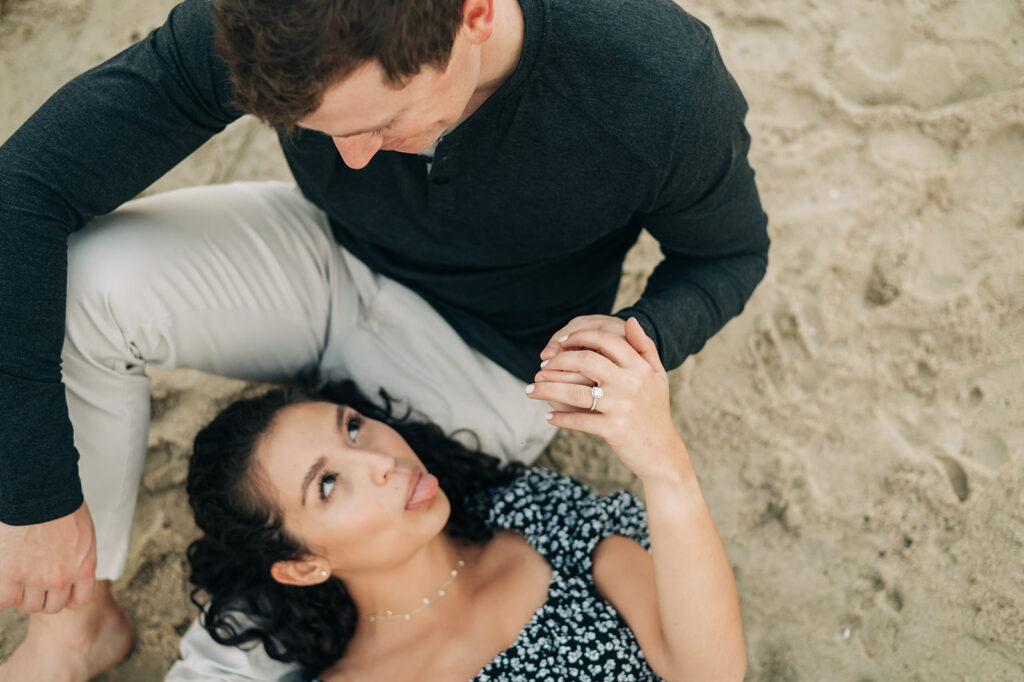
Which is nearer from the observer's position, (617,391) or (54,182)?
(617,391)

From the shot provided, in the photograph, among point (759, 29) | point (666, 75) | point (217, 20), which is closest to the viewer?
point (217, 20)

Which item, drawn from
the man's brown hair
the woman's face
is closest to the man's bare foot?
the woman's face

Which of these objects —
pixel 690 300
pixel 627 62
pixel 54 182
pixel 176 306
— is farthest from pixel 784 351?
pixel 54 182

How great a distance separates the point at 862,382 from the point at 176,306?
2019 millimetres

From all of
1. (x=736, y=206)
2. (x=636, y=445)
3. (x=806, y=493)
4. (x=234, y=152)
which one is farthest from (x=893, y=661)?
(x=234, y=152)

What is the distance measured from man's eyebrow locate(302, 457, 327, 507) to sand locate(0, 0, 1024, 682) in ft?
3.01

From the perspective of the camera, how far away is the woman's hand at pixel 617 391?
1542 mm

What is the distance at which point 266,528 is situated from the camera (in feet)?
6.50

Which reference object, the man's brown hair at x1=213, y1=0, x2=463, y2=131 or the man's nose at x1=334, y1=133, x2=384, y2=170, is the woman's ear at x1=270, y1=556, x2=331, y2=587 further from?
the man's brown hair at x1=213, y1=0, x2=463, y2=131

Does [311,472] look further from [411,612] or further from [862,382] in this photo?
[862,382]

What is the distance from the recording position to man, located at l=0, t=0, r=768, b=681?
140cm

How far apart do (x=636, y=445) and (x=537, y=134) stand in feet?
2.23

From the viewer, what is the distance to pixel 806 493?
7.88ft

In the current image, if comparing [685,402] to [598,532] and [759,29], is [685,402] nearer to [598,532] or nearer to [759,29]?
[598,532]
